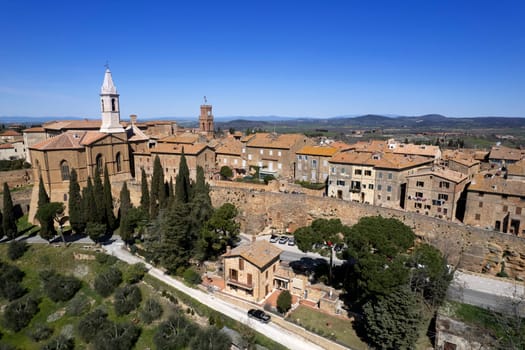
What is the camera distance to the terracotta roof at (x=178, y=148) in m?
63.8

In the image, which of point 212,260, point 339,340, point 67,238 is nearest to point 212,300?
point 212,260

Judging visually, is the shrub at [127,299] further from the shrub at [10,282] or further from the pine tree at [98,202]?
the pine tree at [98,202]

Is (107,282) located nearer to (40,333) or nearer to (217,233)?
(40,333)

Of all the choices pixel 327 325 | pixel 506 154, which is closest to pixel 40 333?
pixel 327 325

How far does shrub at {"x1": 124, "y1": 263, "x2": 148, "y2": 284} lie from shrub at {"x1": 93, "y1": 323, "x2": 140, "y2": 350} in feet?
18.3

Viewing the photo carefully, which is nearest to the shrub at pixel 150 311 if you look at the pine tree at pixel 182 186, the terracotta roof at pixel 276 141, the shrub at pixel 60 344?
the shrub at pixel 60 344

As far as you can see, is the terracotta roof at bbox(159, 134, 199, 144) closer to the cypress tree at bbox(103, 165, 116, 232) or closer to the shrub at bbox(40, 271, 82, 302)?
the cypress tree at bbox(103, 165, 116, 232)

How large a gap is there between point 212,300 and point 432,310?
21.4 metres

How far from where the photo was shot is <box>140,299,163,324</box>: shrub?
1369 inches

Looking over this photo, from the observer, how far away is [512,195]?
40.8 metres

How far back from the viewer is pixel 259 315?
32.0 m

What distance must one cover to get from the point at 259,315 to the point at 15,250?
32601 mm

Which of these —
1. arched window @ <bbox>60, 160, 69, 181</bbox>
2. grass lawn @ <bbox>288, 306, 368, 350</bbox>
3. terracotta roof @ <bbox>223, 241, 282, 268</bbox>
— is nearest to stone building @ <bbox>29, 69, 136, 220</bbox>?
arched window @ <bbox>60, 160, 69, 181</bbox>

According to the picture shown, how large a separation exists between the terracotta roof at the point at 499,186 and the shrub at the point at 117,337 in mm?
41989
